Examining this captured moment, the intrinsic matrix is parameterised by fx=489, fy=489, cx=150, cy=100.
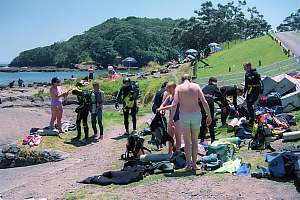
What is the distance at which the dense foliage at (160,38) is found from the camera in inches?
3738

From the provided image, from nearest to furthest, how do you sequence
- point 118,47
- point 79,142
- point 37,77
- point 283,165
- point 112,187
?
point 283,165 < point 112,187 < point 79,142 < point 37,77 < point 118,47

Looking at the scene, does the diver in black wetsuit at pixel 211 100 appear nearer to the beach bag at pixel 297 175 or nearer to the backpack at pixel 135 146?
the backpack at pixel 135 146

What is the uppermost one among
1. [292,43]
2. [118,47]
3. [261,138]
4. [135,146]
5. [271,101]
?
[118,47]

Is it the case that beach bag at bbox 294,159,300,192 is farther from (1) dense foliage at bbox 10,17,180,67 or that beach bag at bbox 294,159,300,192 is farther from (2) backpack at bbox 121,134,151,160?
(1) dense foliage at bbox 10,17,180,67

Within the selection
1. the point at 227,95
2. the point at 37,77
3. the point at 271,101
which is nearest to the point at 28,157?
the point at 227,95

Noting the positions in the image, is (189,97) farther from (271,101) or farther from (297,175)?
(271,101)

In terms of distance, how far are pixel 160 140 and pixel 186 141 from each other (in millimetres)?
2509

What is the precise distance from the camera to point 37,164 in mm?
13828

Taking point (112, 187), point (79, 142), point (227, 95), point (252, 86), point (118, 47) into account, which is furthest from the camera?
point (118, 47)

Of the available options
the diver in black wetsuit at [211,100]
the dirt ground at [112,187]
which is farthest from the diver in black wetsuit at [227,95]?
the dirt ground at [112,187]

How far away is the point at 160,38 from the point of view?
559 feet

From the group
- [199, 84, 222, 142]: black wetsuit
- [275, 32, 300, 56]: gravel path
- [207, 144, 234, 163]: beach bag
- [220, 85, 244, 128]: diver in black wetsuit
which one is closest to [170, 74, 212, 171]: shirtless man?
[207, 144, 234, 163]: beach bag

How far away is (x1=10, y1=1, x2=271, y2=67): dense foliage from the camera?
94938mm

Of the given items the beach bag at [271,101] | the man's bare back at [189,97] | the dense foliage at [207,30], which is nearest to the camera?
the man's bare back at [189,97]
